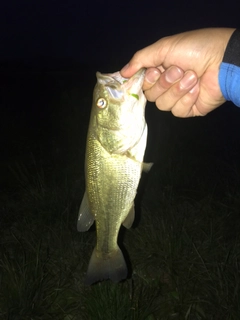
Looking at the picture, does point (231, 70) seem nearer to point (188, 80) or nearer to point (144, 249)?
point (188, 80)

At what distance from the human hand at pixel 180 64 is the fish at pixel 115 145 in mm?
179

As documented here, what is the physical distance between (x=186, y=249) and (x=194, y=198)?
1.66m

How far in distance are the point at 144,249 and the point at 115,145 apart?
11.0 ft

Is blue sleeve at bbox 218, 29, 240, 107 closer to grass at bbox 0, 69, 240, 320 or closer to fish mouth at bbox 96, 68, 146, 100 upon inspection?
fish mouth at bbox 96, 68, 146, 100

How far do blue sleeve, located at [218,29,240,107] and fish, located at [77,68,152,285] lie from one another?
19.9 inches

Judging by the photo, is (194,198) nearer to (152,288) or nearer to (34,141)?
(152,288)

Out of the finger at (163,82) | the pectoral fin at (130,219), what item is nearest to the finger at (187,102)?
the finger at (163,82)

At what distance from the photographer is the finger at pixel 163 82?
216 cm

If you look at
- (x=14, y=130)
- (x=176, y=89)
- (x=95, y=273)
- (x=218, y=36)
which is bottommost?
(x=14, y=130)

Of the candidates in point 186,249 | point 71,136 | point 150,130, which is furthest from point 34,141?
point 186,249

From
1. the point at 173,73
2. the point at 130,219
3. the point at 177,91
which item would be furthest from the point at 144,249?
the point at 173,73

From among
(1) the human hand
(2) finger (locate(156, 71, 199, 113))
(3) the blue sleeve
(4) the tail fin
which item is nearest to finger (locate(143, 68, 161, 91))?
(1) the human hand

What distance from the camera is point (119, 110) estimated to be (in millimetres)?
1976

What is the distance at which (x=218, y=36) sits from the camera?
80.9 inches
